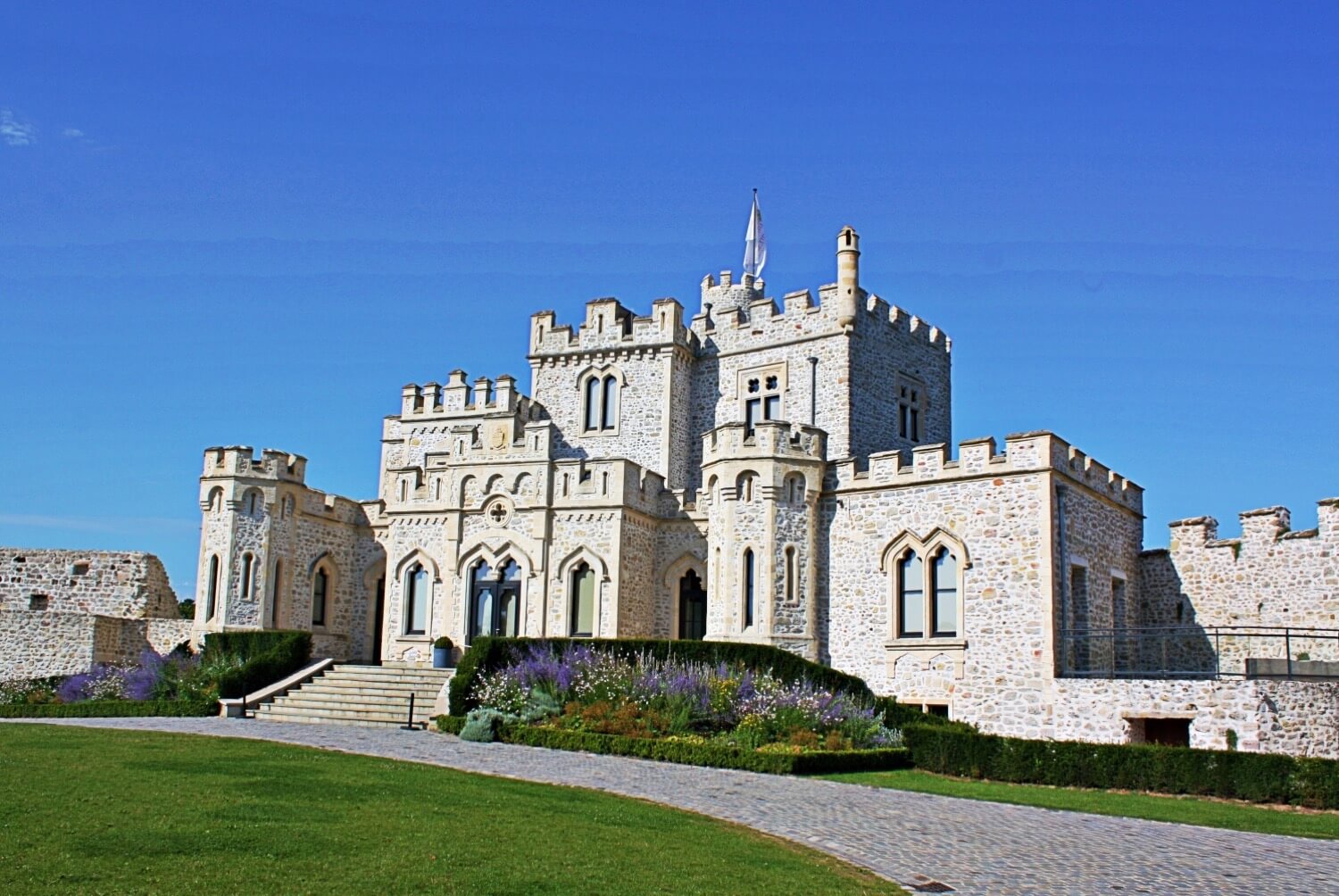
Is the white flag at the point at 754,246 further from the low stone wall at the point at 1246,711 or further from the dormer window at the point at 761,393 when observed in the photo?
the low stone wall at the point at 1246,711

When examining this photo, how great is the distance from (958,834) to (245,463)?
26.1 meters

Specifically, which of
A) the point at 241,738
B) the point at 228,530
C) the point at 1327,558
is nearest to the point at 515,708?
the point at 241,738

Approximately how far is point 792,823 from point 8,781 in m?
9.28

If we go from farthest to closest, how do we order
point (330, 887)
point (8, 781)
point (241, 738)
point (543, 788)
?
point (241, 738), point (543, 788), point (8, 781), point (330, 887)

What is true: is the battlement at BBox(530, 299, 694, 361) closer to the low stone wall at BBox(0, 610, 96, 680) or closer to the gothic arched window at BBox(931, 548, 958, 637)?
the gothic arched window at BBox(931, 548, 958, 637)

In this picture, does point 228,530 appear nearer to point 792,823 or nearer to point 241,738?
point 241,738

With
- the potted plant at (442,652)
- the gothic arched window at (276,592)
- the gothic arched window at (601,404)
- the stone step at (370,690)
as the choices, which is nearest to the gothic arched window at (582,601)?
the potted plant at (442,652)

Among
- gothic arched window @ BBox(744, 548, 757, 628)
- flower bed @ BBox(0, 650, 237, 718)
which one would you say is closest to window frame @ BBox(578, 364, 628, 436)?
gothic arched window @ BBox(744, 548, 757, 628)

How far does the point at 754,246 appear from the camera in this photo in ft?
149

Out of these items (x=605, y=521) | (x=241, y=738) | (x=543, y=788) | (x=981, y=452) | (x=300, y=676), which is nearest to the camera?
(x=543, y=788)

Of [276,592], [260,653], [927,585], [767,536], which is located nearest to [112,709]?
[260,653]

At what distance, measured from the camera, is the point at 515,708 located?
83.7 ft

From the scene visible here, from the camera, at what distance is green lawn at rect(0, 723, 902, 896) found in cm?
1038

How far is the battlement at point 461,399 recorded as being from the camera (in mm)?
40000
